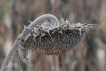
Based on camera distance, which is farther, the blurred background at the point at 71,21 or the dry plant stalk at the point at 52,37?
the blurred background at the point at 71,21

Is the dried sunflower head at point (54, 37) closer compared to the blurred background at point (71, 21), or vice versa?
the dried sunflower head at point (54, 37)

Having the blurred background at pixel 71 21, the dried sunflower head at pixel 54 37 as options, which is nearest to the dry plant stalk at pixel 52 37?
the dried sunflower head at pixel 54 37

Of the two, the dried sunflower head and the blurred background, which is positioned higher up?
the blurred background

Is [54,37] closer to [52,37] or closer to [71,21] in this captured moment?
[52,37]

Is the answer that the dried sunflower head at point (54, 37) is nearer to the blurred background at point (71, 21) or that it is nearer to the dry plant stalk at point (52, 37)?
the dry plant stalk at point (52, 37)

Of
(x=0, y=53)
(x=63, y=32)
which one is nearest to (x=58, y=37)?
(x=63, y=32)

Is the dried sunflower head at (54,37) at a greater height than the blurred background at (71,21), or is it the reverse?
the blurred background at (71,21)

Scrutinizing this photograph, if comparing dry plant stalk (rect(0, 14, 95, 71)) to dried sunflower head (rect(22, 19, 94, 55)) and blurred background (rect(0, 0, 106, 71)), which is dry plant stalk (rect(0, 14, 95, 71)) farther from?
blurred background (rect(0, 0, 106, 71))

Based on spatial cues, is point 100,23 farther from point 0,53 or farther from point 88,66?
point 0,53

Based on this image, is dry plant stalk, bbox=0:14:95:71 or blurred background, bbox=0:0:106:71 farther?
blurred background, bbox=0:0:106:71

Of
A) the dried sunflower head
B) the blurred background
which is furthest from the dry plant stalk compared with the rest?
the blurred background

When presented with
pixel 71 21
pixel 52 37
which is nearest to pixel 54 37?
pixel 52 37
